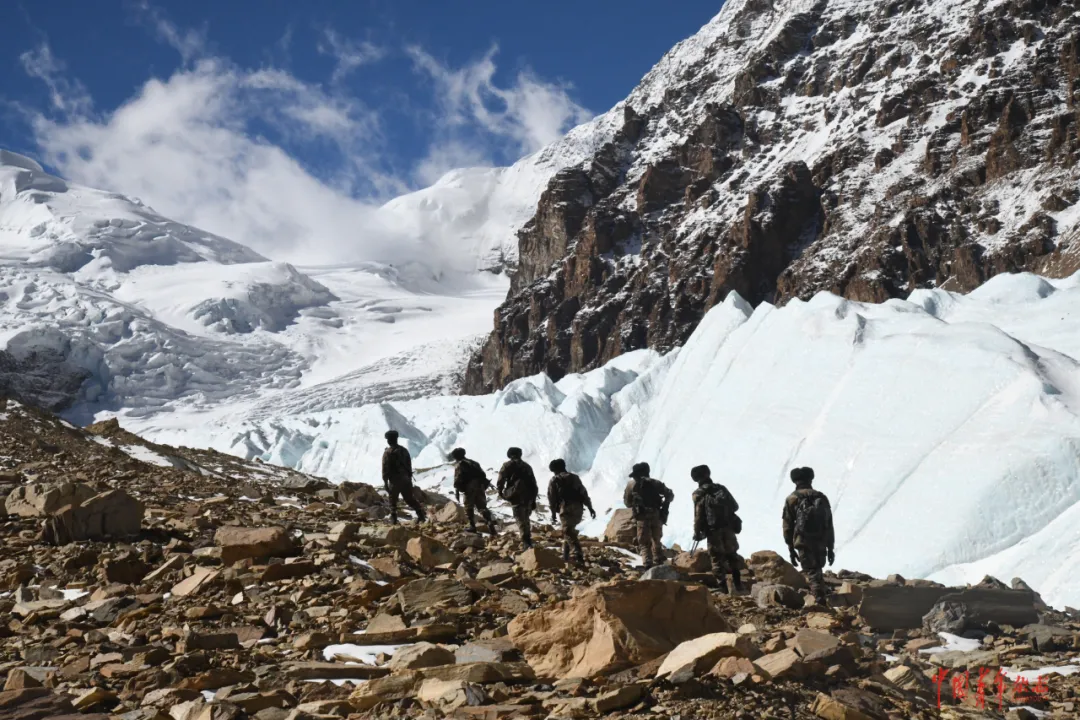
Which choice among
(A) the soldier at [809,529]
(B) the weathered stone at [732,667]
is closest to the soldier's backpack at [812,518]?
(A) the soldier at [809,529]

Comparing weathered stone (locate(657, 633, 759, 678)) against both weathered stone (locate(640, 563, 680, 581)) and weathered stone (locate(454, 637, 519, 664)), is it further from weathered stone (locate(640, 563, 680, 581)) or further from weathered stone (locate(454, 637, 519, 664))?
weathered stone (locate(640, 563, 680, 581))

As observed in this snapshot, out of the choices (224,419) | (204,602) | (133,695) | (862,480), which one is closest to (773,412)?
(862,480)

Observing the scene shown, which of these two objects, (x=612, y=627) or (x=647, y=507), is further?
(x=647, y=507)

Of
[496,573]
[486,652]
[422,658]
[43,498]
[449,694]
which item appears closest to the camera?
[449,694]

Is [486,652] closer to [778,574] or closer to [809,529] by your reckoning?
[809,529]

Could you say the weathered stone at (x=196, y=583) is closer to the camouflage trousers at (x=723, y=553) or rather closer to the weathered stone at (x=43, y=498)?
the weathered stone at (x=43, y=498)

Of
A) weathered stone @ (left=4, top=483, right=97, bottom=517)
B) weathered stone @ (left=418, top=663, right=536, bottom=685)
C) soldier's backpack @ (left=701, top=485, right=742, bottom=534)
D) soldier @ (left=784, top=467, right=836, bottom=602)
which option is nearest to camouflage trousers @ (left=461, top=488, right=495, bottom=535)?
soldier's backpack @ (left=701, top=485, right=742, bottom=534)

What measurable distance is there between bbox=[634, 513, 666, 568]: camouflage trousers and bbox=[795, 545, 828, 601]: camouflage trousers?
165 centimetres

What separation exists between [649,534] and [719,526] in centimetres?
123

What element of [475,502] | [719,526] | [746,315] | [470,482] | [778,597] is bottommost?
[778,597]

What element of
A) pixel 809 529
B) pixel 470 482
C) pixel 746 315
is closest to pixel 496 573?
pixel 809 529

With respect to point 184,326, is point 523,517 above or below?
below

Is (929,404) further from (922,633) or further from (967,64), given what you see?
(967,64)

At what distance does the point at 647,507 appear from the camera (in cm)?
1055
